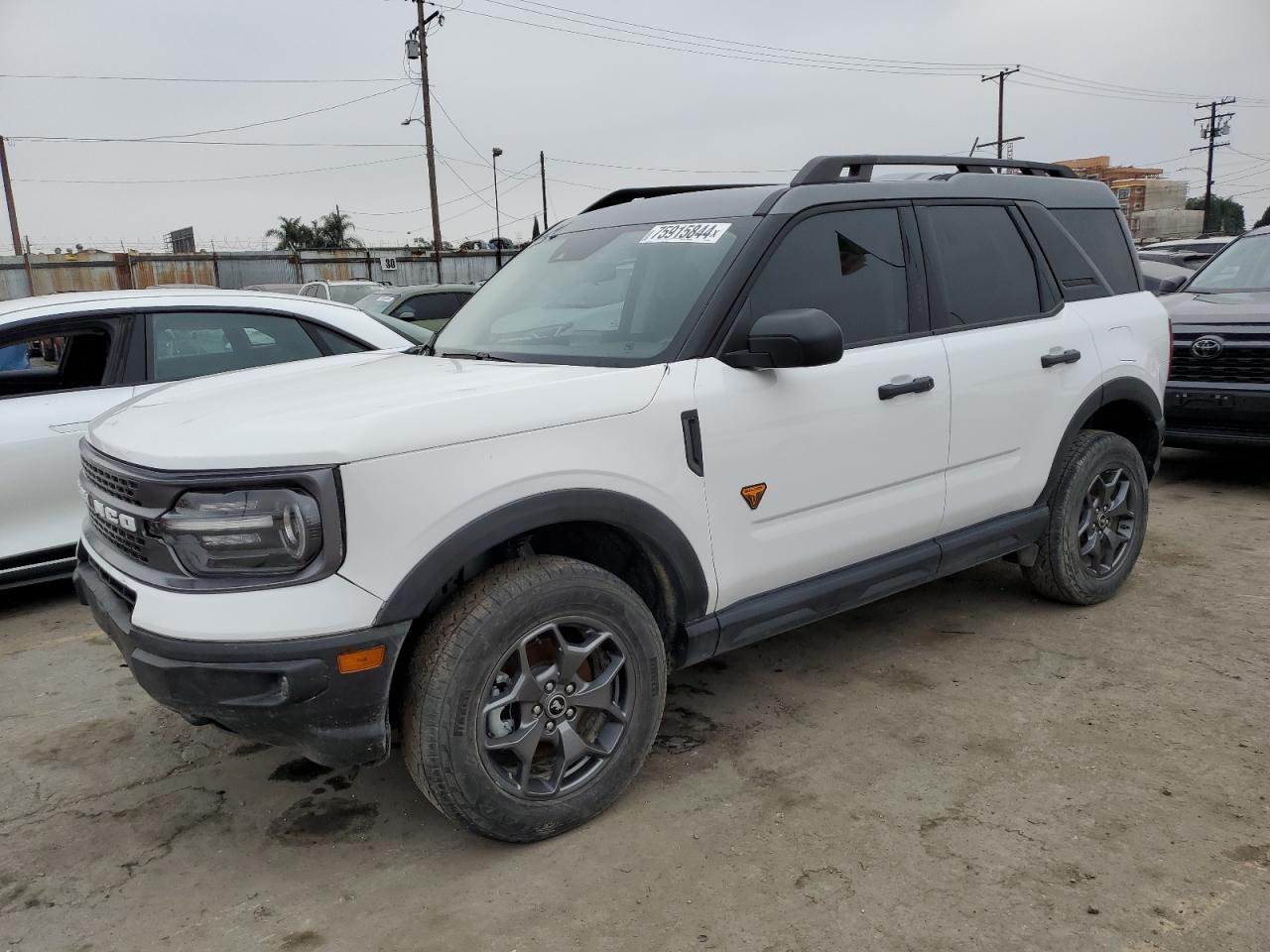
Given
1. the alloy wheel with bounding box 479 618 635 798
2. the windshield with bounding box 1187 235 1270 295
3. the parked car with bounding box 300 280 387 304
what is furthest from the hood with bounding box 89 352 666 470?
the parked car with bounding box 300 280 387 304

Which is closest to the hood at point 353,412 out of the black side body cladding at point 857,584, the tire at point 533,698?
the tire at point 533,698

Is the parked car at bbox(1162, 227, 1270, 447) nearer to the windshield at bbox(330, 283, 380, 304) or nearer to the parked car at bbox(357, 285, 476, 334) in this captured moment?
the parked car at bbox(357, 285, 476, 334)

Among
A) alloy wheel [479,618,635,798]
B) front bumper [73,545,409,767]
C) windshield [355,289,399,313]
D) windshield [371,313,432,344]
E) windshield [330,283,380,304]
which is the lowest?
alloy wheel [479,618,635,798]

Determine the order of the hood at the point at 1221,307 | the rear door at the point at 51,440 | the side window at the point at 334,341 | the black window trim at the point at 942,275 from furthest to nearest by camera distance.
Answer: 1. the hood at the point at 1221,307
2. the side window at the point at 334,341
3. the rear door at the point at 51,440
4. the black window trim at the point at 942,275

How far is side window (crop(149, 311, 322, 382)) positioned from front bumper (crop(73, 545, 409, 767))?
287 cm

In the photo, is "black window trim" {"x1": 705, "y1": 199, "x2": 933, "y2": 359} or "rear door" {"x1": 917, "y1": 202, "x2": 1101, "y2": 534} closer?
"black window trim" {"x1": 705, "y1": 199, "x2": 933, "y2": 359}

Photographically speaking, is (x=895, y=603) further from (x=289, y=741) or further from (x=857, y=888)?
(x=289, y=741)

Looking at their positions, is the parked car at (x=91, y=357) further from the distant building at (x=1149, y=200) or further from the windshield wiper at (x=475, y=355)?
the distant building at (x=1149, y=200)

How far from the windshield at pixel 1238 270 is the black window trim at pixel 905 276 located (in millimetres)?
4851

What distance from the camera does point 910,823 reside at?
2725 millimetres

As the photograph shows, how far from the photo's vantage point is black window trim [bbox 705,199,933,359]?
297cm

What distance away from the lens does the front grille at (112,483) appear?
2.44 meters

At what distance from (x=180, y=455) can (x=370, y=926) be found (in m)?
1.26

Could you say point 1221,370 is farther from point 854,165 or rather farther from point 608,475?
point 608,475
